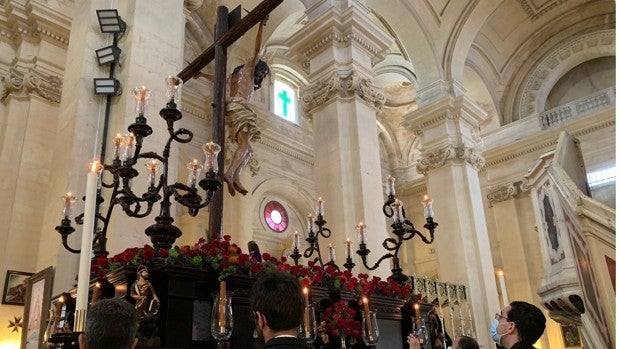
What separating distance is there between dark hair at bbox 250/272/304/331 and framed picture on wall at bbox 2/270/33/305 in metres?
6.74

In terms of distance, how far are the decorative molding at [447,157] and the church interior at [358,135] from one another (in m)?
0.05

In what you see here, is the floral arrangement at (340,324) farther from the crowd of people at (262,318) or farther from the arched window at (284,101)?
Result: the arched window at (284,101)

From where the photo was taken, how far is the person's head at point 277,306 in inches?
73.2

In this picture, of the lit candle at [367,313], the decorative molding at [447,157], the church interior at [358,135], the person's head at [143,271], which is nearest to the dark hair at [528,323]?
the lit candle at [367,313]

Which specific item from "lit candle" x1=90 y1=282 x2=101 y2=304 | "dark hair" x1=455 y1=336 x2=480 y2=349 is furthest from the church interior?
"dark hair" x1=455 y1=336 x2=480 y2=349

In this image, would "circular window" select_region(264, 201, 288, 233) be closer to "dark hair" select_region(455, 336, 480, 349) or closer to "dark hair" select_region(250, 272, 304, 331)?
"dark hair" select_region(455, 336, 480, 349)

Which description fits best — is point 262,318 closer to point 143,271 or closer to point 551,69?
point 143,271

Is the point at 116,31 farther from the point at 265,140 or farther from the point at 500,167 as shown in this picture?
the point at 500,167

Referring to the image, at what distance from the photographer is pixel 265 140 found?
16578 millimetres

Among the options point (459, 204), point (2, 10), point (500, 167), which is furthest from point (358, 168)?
point (500, 167)

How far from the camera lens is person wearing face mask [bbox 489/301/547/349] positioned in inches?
106

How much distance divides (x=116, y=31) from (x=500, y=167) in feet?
44.1

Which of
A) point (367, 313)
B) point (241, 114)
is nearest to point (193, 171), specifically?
point (241, 114)

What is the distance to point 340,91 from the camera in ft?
31.0
